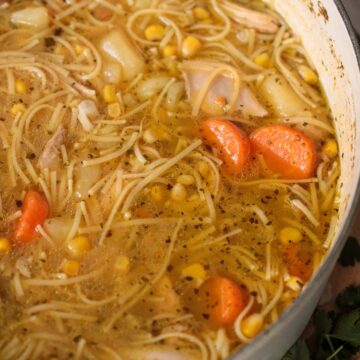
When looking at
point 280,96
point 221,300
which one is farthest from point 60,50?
point 221,300

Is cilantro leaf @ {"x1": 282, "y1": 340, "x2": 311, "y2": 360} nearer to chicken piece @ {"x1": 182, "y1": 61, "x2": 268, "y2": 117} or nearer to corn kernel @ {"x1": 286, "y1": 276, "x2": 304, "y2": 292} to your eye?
corn kernel @ {"x1": 286, "y1": 276, "x2": 304, "y2": 292}

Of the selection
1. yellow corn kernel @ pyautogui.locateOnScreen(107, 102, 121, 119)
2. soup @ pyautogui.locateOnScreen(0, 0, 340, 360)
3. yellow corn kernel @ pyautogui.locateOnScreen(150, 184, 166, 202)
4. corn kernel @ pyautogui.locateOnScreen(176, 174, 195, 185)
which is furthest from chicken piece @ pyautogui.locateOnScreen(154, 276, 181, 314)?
yellow corn kernel @ pyautogui.locateOnScreen(107, 102, 121, 119)

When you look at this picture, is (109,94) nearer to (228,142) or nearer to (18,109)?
(18,109)

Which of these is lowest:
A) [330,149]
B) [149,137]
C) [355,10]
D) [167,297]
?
[330,149]

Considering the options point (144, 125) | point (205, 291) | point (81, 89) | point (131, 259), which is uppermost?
point (81, 89)

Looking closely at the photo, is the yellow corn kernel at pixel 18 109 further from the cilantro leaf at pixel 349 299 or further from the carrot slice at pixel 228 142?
the cilantro leaf at pixel 349 299

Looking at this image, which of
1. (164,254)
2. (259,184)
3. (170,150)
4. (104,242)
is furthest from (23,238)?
(259,184)

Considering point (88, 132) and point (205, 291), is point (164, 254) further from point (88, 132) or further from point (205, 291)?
point (88, 132)
